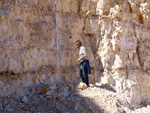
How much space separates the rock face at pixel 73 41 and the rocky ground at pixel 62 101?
44cm

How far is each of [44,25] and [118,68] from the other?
8.70 feet

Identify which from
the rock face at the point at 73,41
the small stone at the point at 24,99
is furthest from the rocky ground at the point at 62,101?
the rock face at the point at 73,41

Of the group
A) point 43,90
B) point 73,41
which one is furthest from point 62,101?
point 73,41

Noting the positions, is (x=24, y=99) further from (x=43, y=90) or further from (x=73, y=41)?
(x=73, y=41)

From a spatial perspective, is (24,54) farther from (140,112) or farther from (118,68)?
(140,112)

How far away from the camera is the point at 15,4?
517 cm

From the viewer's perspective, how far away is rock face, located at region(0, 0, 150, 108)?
5.07 m

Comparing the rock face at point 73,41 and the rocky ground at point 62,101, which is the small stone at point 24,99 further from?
A: the rock face at point 73,41

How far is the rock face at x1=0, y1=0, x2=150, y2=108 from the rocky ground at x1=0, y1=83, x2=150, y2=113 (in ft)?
1.43

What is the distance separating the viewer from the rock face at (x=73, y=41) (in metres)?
5.07

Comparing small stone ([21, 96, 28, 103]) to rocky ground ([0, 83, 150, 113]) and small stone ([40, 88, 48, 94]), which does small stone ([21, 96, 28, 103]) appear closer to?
rocky ground ([0, 83, 150, 113])

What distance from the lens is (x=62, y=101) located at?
4.58 meters

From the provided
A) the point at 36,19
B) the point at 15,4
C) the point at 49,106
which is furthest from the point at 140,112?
the point at 15,4

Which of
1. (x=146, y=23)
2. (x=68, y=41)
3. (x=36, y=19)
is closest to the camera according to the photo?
(x=36, y=19)
